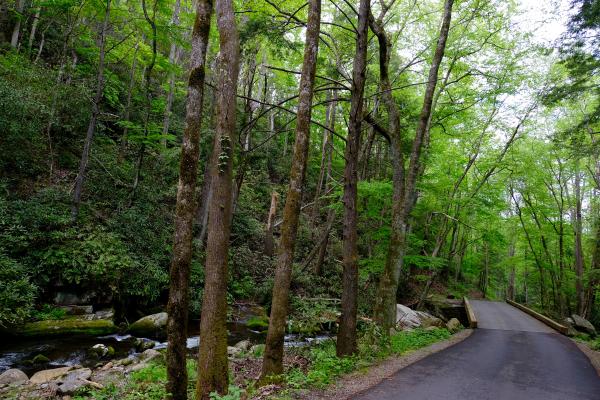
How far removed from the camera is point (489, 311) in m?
21.7

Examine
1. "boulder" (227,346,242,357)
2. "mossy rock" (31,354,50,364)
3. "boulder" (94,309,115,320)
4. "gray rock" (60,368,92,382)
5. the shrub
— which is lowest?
"mossy rock" (31,354,50,364)

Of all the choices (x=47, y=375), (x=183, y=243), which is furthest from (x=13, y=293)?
(x=183, y=243)

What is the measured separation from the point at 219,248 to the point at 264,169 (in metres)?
22.7

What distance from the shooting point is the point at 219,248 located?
5816 millimetres

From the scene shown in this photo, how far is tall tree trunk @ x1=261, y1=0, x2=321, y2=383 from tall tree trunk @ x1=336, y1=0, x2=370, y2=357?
Answer: 1814mm

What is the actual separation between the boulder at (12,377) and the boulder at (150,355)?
8.03ft

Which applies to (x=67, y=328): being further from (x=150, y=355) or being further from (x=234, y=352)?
(x=234, y=352)

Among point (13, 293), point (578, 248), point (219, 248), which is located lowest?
point (13, 293)

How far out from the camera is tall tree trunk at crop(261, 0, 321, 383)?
6293 mm

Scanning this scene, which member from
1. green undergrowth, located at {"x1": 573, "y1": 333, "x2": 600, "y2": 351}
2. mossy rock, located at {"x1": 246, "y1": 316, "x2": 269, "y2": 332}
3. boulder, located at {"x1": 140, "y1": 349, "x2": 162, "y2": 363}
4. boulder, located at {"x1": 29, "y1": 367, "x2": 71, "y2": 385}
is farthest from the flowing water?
green undergrowth, located at {"x1": 573, "y1": 333, "x2": 600, "y2": 351}

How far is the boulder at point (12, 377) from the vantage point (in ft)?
23.9

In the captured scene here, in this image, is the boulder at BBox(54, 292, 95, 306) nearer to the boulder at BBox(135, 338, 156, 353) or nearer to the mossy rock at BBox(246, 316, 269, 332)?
the boulder at BBox(135, 338, 156, 353)

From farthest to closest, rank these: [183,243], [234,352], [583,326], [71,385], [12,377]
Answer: [583,326] < [234,352] < [12,377] < [71,385] < [183,243]

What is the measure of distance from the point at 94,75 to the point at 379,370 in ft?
63.8
